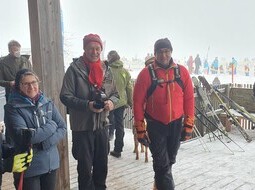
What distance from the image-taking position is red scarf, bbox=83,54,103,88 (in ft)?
9.96

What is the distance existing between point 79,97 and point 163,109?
82 cm

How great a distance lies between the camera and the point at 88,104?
2.94 m

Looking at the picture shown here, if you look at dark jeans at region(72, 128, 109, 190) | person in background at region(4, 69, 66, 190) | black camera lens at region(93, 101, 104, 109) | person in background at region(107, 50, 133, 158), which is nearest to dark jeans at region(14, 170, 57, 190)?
person in background at region(4, 69, 66, 190)

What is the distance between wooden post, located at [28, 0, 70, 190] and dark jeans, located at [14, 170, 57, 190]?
0.85 metres

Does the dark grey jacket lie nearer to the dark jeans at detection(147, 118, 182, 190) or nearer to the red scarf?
the red scarf

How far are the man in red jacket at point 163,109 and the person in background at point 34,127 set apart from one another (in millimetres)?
1043

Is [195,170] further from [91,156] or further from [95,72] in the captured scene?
[95,72]

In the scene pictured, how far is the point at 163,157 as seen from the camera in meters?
3.33

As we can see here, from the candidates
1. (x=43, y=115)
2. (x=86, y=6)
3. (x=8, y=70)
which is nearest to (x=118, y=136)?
(x=8, y=70)

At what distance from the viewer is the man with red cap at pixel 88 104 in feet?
9.77

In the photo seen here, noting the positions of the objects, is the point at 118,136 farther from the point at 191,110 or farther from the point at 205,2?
the point at 205,2

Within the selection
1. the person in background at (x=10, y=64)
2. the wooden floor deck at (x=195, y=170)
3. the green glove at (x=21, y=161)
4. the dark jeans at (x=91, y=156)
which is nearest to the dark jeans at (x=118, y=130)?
the wooden floor deck at (x=195, y=170)

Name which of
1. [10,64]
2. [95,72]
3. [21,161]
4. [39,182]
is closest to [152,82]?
[95,72]

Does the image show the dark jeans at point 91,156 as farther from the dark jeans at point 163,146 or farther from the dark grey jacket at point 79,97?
the dark jeans at point 163,146
